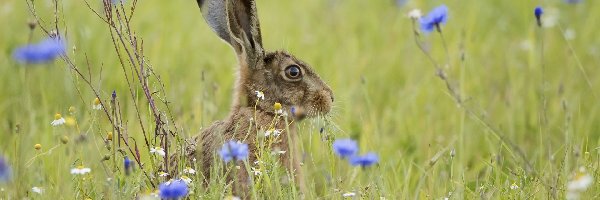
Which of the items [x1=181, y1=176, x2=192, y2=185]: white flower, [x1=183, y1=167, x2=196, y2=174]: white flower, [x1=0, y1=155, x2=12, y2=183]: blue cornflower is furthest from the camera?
[x1=183, y1=167, x2=196, y2=174]: white flower

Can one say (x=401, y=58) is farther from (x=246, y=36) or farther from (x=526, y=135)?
(x=246, y=36)

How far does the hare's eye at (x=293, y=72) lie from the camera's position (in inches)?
239

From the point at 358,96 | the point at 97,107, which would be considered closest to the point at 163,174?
the point at 97,107

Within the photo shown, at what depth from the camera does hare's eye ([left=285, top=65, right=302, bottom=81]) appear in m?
6.07

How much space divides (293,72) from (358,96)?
5.00ft

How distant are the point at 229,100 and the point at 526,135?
1.84m

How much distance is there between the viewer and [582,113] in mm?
7332

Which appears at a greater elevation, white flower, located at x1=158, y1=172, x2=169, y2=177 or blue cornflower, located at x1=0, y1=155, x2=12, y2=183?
white flower, located at x1=158, y1=172, x2=169, y2=177

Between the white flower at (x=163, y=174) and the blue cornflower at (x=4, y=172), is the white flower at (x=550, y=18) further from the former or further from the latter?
the blue cornflower at (x=4, y=172)

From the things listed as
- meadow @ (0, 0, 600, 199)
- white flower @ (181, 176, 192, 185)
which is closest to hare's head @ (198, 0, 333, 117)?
meadow @ (0, 0, 600, 199)

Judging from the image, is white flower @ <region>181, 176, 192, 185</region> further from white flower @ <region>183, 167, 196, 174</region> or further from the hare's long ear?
the hare's long ear

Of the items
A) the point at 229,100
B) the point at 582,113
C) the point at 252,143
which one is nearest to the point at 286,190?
the point at 252,143

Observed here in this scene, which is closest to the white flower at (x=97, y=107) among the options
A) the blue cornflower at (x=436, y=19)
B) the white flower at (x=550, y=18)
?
the blue cornflower at (x=436, y=19)

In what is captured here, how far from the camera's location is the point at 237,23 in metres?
5.91
